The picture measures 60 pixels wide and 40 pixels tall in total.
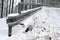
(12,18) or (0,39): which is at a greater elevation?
(12,18)

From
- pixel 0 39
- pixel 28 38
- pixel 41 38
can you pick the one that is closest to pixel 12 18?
pixel 0 39

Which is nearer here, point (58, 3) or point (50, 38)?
point (50, 38)

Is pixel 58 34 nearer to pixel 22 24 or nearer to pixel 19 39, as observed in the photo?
pixel 19 39

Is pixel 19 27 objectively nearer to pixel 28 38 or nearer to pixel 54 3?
pixel 28 38

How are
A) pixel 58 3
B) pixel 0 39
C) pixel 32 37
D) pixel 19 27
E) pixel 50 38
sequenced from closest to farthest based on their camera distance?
pixel 50 38 < pixel 32 37 < pixel 0 39 < pixel 19 27 < pixel 58 3

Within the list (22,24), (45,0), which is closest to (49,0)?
(45,0)

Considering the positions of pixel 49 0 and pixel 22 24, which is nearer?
pixel 22 24

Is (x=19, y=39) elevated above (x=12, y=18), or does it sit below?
below

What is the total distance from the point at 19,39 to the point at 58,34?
3.19 ft

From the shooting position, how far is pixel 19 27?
503 cm

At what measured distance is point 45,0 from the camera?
30891mm

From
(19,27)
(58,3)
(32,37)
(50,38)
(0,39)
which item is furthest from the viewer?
(58,3)

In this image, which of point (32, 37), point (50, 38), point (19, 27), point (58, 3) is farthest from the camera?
point (58, 3)

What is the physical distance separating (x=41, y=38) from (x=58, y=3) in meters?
26.8
